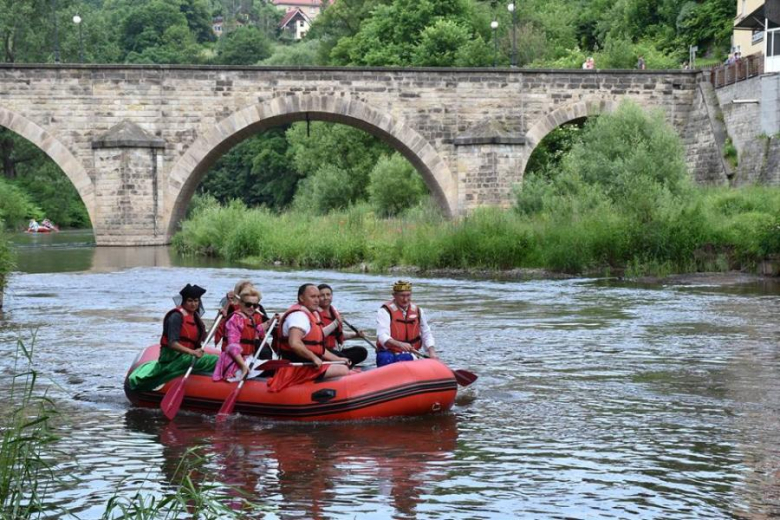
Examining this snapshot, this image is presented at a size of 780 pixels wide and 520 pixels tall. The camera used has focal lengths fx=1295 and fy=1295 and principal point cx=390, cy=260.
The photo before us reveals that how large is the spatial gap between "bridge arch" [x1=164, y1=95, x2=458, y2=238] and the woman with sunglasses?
21616 millimetres

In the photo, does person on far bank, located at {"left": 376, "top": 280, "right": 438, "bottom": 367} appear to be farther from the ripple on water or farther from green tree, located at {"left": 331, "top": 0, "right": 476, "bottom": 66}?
green tree, located at {"left": 331, "top": 0, "right": 476, "bottom": 66}

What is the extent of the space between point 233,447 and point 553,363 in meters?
4.51

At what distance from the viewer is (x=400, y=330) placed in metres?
10.7

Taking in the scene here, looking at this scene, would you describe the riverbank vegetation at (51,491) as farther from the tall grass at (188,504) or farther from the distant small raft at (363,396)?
the distant small raft at (363,396)

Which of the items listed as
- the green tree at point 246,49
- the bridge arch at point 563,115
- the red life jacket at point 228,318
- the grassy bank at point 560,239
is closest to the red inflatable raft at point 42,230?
the grassy bank at point 560,239

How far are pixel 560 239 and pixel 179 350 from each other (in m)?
13.9

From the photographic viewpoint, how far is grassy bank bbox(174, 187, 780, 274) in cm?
2253

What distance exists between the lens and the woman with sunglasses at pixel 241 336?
10188 millimetres

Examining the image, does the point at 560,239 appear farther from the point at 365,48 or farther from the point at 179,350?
the point at 365,48

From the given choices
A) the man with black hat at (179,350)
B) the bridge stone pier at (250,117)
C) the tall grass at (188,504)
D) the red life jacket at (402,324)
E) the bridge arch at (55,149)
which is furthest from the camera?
the bridge stone pier at (250,117)

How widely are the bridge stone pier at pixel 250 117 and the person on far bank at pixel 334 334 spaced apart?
812 inches

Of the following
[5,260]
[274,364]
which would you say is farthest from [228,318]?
[5,260]

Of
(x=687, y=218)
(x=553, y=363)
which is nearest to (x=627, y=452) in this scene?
(x=553, y=363)

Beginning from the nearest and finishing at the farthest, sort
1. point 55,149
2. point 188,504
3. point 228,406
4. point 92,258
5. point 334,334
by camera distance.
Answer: point 188,504 → point 228,406 → point 334,334 → point 92,258 → point 55,149
